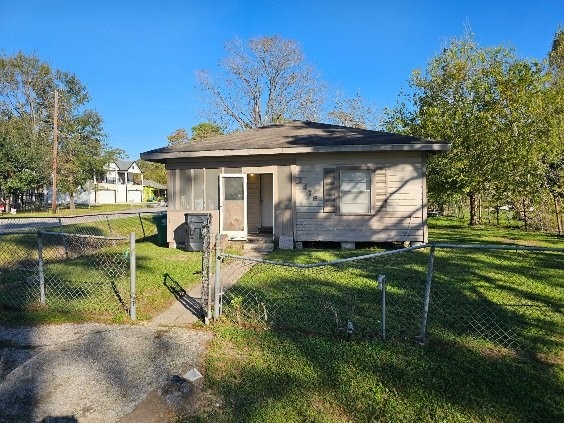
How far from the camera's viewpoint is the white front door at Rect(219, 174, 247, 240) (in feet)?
37.5

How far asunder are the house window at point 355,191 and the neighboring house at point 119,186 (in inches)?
1789

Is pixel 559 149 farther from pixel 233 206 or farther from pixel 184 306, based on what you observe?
pixel 184 306

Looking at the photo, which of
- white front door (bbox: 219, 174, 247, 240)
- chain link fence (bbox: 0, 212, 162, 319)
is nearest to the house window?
white front door (bbox: 219, 174, 247, 240)

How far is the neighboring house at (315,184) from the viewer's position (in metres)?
10.7

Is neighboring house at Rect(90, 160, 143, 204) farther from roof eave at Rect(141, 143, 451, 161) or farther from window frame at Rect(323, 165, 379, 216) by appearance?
window frame at Rect(323, 165, 379, 216)

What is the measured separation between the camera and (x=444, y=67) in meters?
19.2

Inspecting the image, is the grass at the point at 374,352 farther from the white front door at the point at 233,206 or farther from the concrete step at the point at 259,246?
the white front door at the point at 233,206

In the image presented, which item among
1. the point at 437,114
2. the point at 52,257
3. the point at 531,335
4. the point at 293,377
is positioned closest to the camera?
the point at 293,377

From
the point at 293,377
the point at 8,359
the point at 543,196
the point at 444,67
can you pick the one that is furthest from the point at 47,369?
the point at 444,67

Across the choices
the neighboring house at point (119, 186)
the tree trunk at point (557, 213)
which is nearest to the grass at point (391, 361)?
the tree trunk at point (557, 213)

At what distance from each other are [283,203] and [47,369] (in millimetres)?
7946

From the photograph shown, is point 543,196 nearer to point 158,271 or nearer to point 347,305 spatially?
point 347,305

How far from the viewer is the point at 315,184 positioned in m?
11.0

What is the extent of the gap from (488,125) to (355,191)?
8.85 metres
